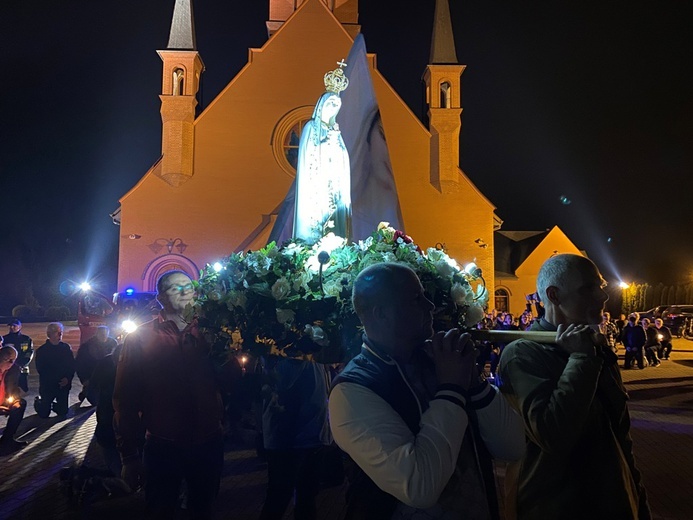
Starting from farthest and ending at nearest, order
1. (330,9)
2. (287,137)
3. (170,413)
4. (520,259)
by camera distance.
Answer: (520,259) → (330,9) → (287,137) → (170,413)

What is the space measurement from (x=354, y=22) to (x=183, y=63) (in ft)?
32.4

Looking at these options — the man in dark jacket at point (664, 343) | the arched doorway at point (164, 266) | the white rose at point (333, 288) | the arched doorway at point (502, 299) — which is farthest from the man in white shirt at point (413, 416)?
the arched doorway at point (502, 299)

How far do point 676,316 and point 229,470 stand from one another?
3228cm

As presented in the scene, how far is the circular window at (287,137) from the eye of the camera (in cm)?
2081

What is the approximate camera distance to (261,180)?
2067cm

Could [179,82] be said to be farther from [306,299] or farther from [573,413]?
[573,413]

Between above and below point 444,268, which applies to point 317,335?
below

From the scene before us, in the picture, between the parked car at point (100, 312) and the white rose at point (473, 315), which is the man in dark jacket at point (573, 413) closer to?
the white rose at point (473, 315)

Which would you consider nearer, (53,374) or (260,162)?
(53,374)

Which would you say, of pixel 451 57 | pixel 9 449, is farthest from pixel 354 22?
pixel 9 449

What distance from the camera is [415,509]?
62.4 inches

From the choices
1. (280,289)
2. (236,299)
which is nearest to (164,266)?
(236,299)

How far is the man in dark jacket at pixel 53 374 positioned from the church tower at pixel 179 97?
11.4 metres

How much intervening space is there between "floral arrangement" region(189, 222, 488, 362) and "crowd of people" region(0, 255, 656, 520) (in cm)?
33
